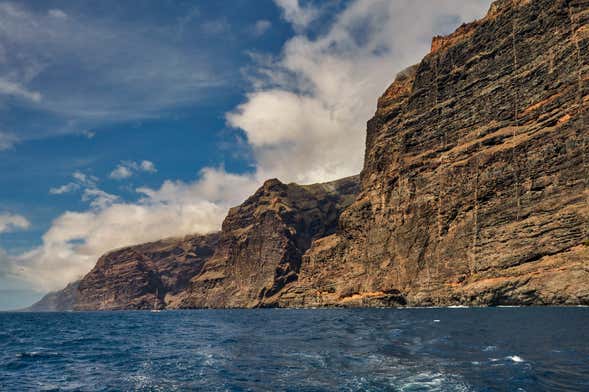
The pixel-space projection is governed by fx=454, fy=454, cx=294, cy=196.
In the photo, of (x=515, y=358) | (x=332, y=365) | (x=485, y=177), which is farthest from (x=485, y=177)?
(x=332, y=365)

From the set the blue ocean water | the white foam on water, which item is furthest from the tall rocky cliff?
the white foam on water

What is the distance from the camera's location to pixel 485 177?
127m

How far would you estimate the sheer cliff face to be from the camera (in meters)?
102

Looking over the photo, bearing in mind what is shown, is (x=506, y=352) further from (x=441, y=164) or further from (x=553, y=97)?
(x=441, y=164)

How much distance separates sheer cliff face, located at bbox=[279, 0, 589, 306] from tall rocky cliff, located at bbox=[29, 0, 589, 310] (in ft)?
1.13

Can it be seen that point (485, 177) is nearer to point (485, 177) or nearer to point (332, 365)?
point (485, 177)

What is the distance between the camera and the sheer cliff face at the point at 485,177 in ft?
335

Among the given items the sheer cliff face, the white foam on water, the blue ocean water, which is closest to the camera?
the blue ocean water

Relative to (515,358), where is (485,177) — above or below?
above

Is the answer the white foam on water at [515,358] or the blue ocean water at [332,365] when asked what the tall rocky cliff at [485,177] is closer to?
the blue ocean water at [332,365]

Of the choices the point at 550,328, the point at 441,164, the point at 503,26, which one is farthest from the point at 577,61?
the point at 550,328

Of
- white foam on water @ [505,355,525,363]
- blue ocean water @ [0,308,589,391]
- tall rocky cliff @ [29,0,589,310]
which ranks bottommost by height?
blue ocean water @ [0,308,589,391]

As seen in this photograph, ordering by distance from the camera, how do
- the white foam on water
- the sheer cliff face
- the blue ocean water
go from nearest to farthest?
the blue ocean water → the white foam on water → the sheer cliff face

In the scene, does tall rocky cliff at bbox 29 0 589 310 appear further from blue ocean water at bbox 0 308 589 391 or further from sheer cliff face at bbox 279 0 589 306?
blue ocean water at bbox 0 308 589 391
